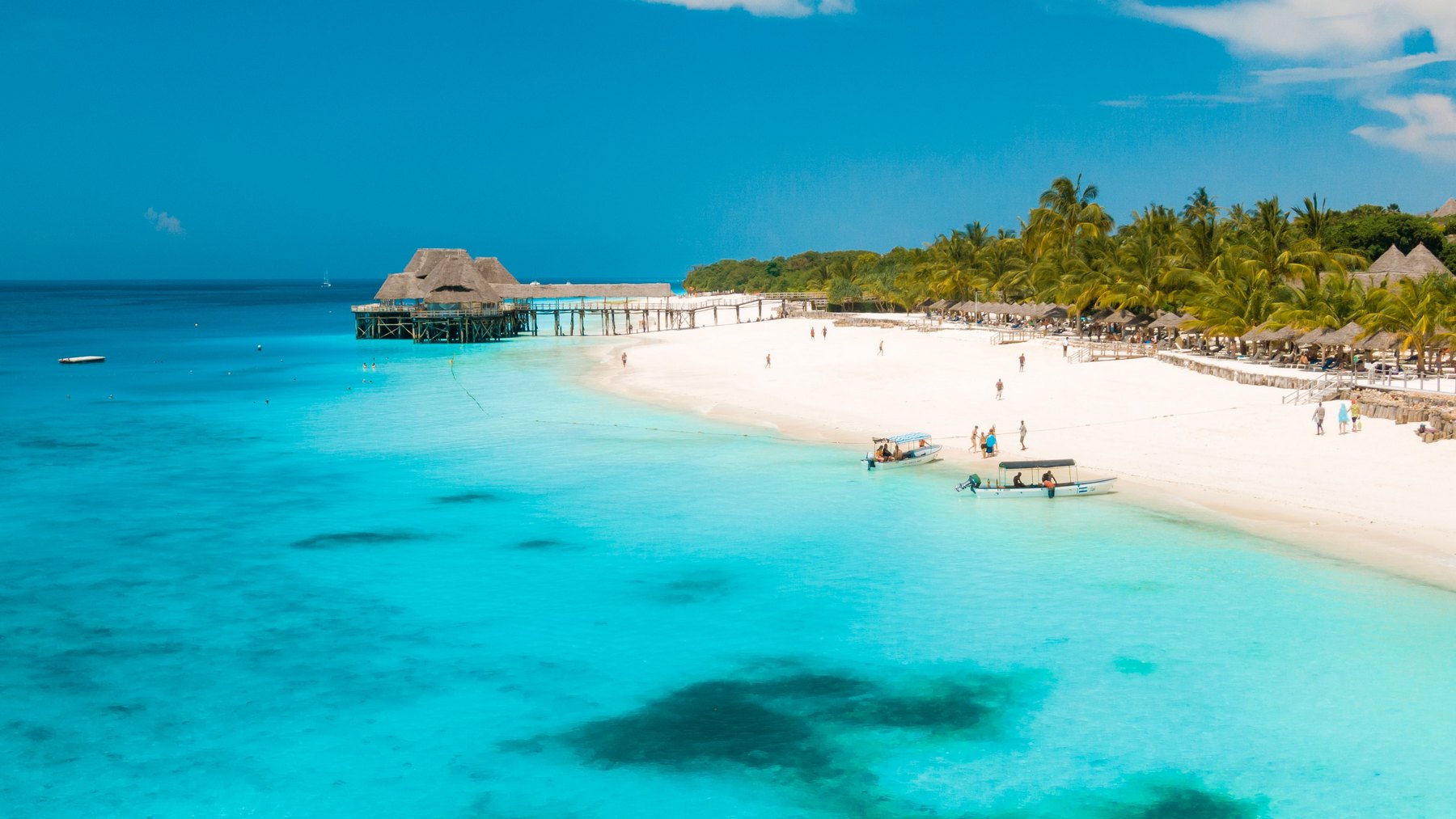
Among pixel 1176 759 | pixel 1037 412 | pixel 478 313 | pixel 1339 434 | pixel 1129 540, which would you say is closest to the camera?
pixel 1176 759

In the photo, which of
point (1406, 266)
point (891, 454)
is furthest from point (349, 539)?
point (1406, 266)

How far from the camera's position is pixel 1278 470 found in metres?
24.2

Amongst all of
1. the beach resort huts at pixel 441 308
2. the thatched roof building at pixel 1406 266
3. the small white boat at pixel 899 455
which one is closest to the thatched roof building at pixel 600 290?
the beach resort huts at pixel 441 308

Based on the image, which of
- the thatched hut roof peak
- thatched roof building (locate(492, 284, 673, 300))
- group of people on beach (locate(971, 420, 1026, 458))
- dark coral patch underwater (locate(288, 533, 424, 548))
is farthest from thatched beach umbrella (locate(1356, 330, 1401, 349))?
thatched roof building (locate(492, 284, 673, 300))

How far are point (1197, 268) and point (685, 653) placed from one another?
40.1 m

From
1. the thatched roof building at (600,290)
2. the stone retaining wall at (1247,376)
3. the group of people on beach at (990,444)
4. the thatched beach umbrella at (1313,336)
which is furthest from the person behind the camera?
the thatched roof building at (600,290)

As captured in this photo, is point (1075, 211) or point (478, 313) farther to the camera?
point (478, 313)

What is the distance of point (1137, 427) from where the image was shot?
29.7m

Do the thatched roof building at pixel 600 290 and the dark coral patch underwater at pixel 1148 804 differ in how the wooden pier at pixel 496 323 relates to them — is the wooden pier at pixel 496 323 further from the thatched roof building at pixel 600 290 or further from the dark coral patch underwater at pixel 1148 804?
the dark coral patch underwater at pixel 1148 804

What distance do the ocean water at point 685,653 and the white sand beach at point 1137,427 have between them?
196 centimetres

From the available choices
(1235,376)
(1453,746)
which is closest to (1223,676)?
(1453,746)

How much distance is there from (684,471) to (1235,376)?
18.7 meters

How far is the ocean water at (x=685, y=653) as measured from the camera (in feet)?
38.6

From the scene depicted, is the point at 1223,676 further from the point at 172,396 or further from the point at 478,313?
the point at 478,313
